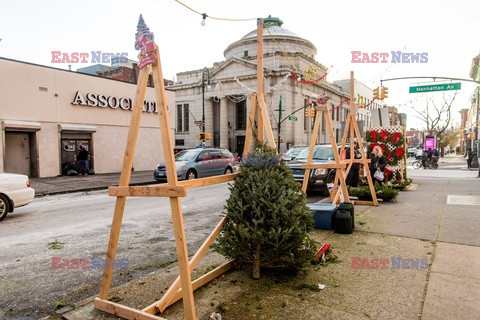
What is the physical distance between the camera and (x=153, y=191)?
3193mm

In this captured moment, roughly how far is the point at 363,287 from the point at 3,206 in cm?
855

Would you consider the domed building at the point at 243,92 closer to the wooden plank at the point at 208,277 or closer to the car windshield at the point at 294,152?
the car windshield at the point at 294,152

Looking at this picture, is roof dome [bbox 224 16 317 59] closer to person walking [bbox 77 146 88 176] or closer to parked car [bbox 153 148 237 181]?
parked car [bbox 153 148 237 181]

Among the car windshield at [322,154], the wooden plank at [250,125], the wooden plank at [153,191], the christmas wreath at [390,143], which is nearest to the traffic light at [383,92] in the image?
the christmas wreath at [390,143]

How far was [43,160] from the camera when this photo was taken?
1842 centimetres

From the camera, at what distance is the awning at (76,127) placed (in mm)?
19125

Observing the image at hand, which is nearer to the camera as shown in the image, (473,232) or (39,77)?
(473,232)

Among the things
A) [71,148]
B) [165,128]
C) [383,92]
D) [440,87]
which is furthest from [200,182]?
[440,87]

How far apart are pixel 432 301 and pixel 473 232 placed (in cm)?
366

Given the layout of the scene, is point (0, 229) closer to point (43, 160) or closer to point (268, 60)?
point (43, 160)

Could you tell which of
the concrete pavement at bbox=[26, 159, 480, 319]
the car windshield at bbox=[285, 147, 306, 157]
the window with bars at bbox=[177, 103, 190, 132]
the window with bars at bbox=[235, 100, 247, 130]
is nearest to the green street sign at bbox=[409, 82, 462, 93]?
the car windshield at bbox=[285, 147, 306, 157]

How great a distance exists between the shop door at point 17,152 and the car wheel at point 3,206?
36.2 feet

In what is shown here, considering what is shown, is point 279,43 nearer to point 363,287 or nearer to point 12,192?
point 12,192

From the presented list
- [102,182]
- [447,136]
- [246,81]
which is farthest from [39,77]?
[447,136]
